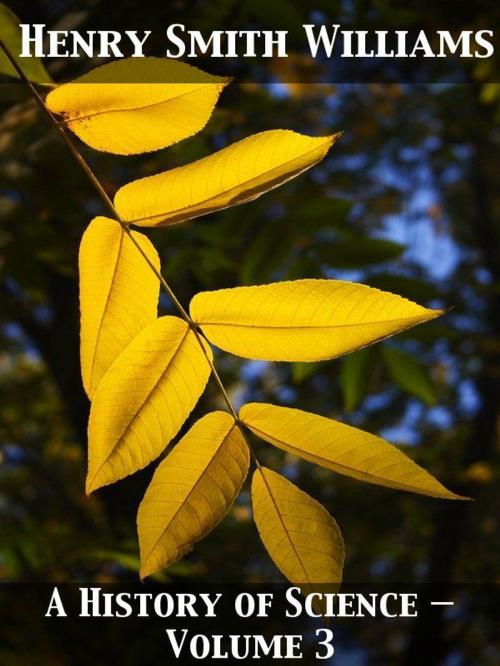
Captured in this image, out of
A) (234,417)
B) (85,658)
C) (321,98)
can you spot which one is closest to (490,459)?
(321,98)

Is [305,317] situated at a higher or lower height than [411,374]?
lower

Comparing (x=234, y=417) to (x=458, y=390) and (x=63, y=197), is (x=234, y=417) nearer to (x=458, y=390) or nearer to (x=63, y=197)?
(x=63, y=197)

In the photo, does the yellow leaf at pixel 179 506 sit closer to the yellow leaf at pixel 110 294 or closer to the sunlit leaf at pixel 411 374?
the yellow leaf at pixel 110 294

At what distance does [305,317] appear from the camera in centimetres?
49

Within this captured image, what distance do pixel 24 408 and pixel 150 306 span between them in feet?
14.7

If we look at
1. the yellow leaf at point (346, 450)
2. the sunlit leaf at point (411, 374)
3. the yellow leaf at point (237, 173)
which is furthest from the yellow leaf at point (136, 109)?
the sunlit leaf at point (411, 374)

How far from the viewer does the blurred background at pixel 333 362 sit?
1358mm

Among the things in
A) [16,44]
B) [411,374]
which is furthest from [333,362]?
[16,44]

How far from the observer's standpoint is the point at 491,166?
5637mm

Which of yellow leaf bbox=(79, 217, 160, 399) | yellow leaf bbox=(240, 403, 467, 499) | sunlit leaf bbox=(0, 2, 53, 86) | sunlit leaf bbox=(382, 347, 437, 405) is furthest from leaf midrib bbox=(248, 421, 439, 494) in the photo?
sunlit leaf bbox=(382, 347, 437, 405)

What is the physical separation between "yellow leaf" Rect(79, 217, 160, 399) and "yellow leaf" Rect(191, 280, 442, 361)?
4 centimetres

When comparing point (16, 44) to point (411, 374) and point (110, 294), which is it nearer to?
point (110, 294)

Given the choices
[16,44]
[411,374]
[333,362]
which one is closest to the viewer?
[16,44]

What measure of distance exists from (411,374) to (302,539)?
909mm
